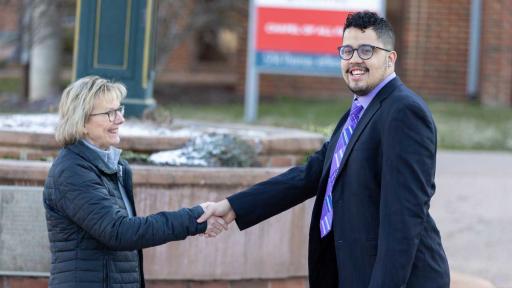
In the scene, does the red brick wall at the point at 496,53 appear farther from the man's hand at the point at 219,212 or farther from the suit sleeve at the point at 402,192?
the suit sleeve at the point at 402,192

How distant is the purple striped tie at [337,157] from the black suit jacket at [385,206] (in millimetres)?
41

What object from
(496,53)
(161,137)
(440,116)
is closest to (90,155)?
(161,137)

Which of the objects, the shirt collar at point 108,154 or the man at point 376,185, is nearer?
the man at point 376,185

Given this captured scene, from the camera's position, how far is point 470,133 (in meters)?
13.3

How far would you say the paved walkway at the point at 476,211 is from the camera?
7.65 metres

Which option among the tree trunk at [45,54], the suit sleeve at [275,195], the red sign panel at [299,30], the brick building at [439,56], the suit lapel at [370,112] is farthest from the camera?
the brick building at [439,56]

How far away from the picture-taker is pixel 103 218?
3.76 m

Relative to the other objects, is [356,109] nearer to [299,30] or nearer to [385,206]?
[385,206]

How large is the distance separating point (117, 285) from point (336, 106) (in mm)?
11860

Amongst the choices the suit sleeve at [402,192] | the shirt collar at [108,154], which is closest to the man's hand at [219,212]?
the shirt collar at [108,154]

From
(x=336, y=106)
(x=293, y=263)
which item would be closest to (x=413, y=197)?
(x=293, y=263)

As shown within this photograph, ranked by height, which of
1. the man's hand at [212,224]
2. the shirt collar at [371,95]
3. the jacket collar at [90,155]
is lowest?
the man's hand at [212,224]

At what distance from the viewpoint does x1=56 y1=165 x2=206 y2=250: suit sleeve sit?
3.76 metres

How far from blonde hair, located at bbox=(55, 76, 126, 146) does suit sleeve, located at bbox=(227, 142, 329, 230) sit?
74 cm
